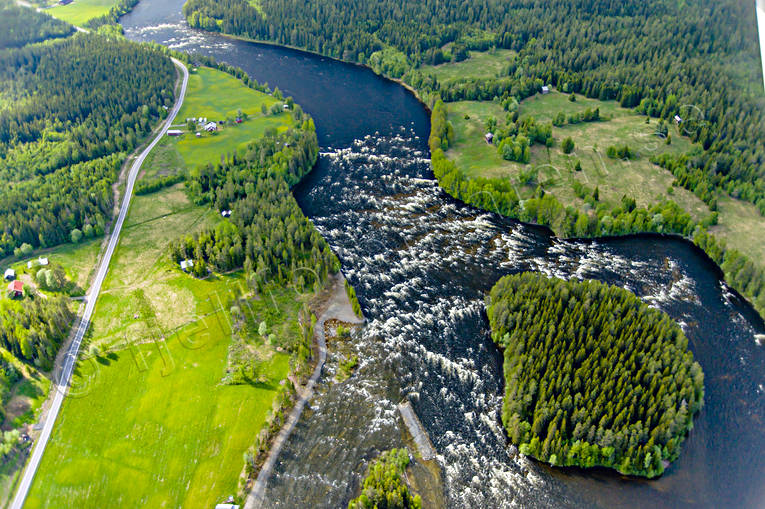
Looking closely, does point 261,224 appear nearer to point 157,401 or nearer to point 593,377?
point 157,401

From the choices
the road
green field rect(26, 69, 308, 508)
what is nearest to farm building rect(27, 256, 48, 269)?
green field rect(26, 69, 308, 508)

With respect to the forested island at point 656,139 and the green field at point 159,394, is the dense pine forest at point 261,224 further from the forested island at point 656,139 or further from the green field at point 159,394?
the forested island at point 656,139

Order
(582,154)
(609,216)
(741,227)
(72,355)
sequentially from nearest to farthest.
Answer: (72,355), (741,227), (609,216), (582,154)

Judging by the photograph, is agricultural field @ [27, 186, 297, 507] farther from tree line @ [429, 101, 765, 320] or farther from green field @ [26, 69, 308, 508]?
tree line @ [429, 101, 765, 320]

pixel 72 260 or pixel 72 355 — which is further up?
pixel 72 260

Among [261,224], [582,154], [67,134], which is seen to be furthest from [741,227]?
[67,134]

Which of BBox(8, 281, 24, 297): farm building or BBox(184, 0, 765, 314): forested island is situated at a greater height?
BBox(184, 0, 765, 314): forested island

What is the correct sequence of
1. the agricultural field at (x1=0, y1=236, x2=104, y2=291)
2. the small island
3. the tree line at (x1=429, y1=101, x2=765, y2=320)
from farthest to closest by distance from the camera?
the agricultural field at (x1=0, y1=236, x2=104, y2=291) < the tree line at (x1=429, y1=101, x2=765, y2=320) < the small island
